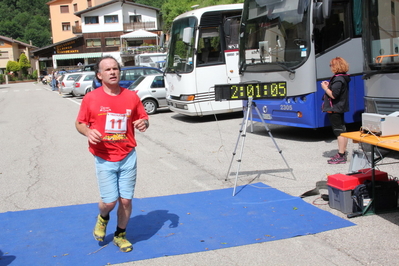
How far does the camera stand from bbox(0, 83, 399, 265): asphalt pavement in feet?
14.9

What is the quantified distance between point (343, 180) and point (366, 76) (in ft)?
9.10

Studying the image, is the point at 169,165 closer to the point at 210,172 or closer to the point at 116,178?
the point at 210,172

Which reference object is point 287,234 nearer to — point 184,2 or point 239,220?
point 239,220

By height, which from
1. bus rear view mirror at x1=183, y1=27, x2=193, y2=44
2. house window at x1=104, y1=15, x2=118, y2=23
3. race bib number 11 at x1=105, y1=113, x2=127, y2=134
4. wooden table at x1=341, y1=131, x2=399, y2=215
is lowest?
wooden table at x1=341, y1=131, x2=399, y2=215

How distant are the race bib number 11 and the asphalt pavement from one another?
1.32 meters

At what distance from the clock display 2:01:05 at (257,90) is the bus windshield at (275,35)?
2908mm

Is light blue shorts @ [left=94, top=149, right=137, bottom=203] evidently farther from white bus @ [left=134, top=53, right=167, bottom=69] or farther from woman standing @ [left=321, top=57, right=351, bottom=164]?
white bus @ [left=134, top=53, right=167, bottom=69]

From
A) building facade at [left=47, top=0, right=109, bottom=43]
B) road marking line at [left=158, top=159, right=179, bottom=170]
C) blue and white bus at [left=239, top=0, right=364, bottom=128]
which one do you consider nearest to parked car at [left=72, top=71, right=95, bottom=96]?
blue and white bus at [left=239, top=0, right=364, bottom=128]

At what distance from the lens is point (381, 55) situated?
295 inches

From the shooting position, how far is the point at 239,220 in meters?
5.58

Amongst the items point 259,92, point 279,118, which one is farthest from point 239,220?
point 279,118

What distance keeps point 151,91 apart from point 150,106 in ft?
2.04

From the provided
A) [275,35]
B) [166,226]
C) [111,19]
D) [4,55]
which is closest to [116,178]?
[166,226]

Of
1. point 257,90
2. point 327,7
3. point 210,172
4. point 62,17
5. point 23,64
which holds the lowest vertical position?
point 210,172
